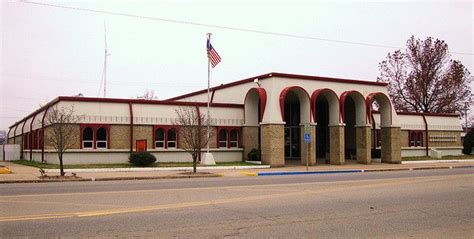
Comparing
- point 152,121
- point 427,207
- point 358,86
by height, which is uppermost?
point 358,86

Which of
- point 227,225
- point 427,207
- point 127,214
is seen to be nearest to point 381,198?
point 427,207

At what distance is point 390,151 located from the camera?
37938 mm

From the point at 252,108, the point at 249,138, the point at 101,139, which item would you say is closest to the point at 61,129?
the point at 101,139

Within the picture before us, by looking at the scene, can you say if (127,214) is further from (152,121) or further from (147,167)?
(152,121)

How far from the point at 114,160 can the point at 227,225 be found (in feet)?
74.5

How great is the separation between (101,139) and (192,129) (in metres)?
6.60

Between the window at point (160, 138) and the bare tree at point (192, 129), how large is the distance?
1.18m

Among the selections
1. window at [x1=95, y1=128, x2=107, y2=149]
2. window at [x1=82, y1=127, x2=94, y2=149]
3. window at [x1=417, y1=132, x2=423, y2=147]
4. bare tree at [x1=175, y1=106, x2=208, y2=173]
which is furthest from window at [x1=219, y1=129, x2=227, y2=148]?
window at [x1=417, y1=132, x2=423, y2=147]

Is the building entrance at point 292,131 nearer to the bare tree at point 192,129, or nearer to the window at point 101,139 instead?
the bare tree at point 192,129

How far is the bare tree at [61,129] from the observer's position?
2272 cm

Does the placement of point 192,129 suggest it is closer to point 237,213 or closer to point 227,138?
point 227,138

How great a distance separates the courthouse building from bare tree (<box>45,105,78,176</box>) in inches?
24.1

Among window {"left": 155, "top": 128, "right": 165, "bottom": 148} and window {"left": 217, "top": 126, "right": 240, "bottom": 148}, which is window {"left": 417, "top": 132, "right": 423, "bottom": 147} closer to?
window {"left": 217, "top": 126, "right": 240, "bottom": 148}

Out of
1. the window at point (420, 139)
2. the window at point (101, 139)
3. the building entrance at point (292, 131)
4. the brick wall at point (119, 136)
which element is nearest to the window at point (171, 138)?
the brick wall at point (119, 136)
